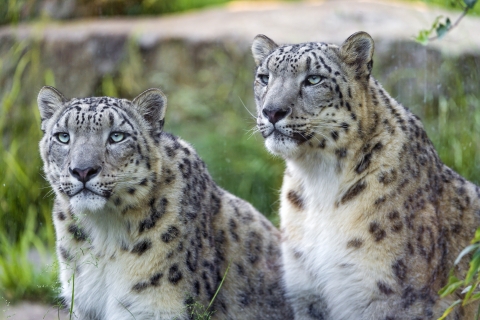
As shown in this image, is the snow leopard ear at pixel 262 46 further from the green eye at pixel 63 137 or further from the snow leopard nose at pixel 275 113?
the green eye at pixel 63 137

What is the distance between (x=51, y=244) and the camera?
11039 millimetres

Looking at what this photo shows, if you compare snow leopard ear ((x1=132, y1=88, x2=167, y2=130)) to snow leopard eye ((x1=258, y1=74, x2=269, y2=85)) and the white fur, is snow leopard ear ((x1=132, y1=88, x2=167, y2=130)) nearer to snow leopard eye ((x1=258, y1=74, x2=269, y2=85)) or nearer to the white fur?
snow leopard eye ((x1=258, y1=74, x2=269, y2=85))

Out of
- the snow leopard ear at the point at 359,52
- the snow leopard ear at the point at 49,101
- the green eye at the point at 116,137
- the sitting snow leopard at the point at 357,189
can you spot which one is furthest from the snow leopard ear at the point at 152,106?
the snow leopard ear at the point at 359,52

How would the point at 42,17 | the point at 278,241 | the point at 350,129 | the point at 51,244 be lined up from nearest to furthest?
1. the point at 350,129
2. the point at 278,241
3. the point at 51,244
4. the point at 42,17

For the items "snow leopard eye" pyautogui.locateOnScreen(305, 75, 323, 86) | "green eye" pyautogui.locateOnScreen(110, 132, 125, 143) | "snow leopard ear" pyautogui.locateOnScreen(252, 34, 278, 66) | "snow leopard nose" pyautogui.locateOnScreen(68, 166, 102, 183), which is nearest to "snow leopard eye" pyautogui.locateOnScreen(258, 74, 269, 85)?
"snow leopard ear" pyautogui.locateOnScreen(252, 34, 278, 66)

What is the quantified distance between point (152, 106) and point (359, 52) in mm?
1890

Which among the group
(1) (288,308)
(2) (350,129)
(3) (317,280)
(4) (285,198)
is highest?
(2) (350,129)

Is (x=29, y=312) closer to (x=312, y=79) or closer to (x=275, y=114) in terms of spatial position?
(x=275, y=114)

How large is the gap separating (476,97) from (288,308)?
593cm

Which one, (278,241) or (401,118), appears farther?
(278,241)

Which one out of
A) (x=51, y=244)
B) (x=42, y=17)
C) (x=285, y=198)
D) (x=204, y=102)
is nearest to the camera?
(x=285, y=198)

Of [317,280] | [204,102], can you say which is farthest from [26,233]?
[317,280]

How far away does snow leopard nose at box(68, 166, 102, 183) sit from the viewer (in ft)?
19.3

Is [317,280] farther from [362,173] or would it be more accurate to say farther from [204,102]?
[204,102]
